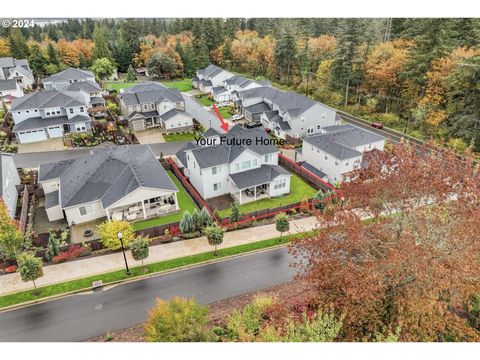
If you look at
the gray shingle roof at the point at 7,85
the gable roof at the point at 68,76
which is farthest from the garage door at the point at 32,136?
the gray shingle roof at the point at 7,85

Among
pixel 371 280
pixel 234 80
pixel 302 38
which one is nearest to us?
pixel 371 280

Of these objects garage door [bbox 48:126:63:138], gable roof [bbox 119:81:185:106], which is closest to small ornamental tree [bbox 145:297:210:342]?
garage door [bbox 48:126:63:138]

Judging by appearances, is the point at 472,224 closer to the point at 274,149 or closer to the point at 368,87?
the point at 274,149

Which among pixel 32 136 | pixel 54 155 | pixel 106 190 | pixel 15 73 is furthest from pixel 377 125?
pixel 15 73

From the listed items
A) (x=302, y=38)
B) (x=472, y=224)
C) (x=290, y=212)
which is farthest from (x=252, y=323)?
(x=302, y=38)

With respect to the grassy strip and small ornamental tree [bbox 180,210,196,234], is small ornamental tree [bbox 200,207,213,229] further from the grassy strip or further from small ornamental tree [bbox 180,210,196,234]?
the grassy strip

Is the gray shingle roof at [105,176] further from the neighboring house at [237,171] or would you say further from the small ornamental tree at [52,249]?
the small ornamental tree at [52,249]
